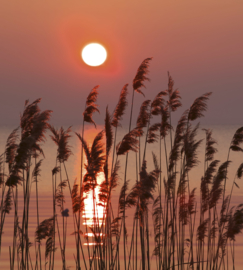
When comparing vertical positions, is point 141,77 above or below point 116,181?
above

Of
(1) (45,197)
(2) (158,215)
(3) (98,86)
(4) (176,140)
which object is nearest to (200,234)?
(2) (158,215)

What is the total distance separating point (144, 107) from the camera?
29.9 ft

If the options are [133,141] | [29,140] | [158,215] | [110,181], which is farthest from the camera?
[158,215]

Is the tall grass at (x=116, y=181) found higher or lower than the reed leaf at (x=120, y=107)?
lower

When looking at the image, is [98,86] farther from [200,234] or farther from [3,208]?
[200,234]

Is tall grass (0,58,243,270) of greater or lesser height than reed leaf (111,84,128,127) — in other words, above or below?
below

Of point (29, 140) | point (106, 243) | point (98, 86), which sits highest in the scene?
point (98, 86)

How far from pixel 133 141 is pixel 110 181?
1105 millimetres

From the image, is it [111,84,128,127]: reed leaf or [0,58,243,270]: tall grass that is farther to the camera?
[111,84,128,127]: reed leaf

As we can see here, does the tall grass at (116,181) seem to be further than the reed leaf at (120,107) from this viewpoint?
No

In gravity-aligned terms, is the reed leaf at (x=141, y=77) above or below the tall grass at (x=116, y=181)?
above

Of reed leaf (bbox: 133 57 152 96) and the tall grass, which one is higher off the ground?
reed leaf (bbox: 133 57 152 96)

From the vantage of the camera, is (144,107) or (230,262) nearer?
(144,107)

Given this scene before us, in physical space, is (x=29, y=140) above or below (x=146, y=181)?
above
